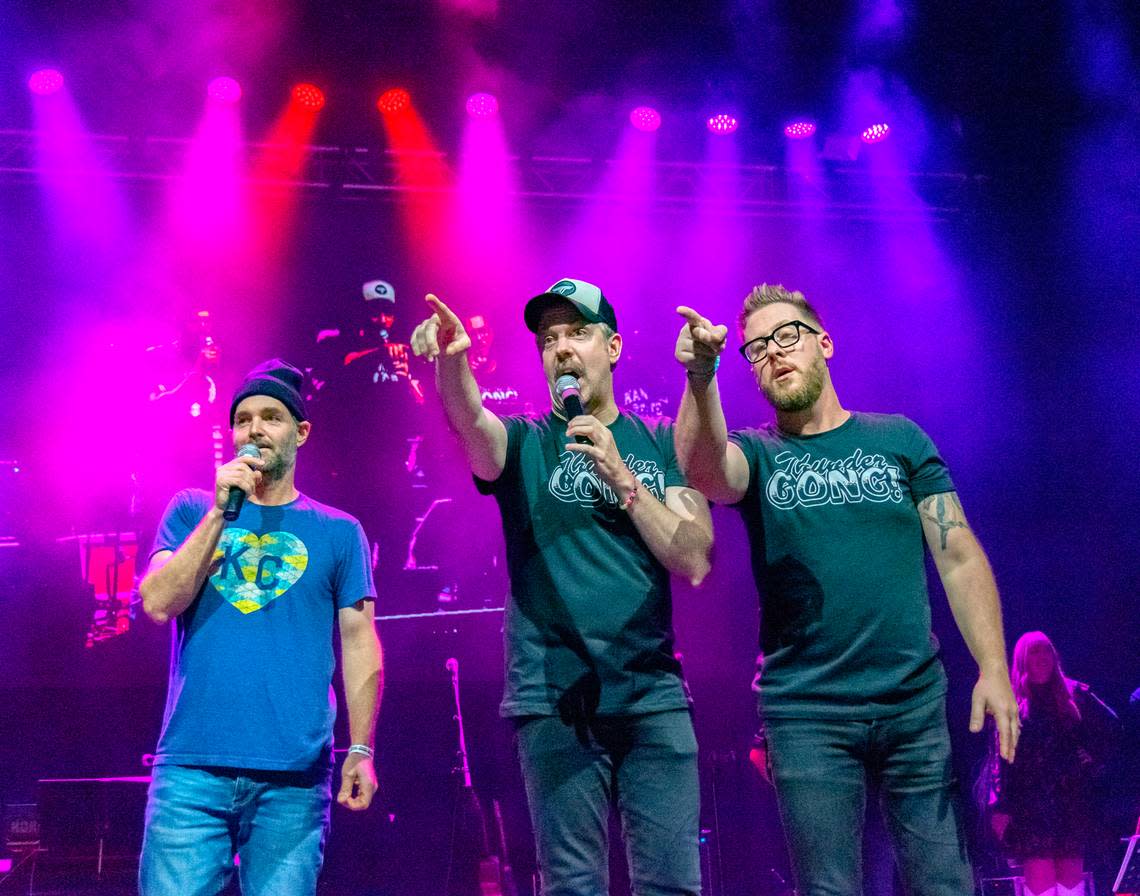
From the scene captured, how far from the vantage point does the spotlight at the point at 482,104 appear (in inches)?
264

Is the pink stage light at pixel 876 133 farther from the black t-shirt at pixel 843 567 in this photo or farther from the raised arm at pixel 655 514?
the raised arm at pixel 655 514

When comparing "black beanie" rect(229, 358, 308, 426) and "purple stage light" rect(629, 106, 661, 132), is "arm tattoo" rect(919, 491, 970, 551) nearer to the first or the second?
"black beanie" rect(229, 358, 308, 426)

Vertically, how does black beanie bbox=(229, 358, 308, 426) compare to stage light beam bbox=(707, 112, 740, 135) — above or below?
below

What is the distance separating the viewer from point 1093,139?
6.56 m

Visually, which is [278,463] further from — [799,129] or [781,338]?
[799,129]

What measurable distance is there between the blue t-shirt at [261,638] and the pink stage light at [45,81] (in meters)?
4.62

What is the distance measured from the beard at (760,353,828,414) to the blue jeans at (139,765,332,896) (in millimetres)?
1703

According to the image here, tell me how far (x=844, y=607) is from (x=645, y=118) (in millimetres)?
5246

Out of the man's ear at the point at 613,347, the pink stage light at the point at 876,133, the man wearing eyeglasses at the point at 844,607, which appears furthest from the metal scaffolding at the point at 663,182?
the man wearing eyeglasses at the point at 844,607

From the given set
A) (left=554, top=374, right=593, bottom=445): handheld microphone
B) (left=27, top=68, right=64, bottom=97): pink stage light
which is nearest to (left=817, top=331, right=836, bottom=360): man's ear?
(left=554, top=374, right=593, bottom=445): handheld microphone

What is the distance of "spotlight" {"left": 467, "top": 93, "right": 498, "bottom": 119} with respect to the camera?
671cm

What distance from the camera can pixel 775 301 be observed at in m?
2.95

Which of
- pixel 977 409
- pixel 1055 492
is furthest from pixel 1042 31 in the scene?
pixel 1055 492

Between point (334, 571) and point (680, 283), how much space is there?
5.01 meters
